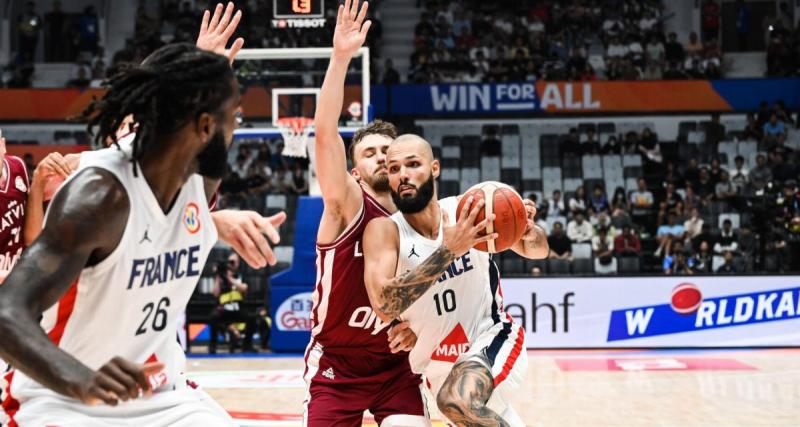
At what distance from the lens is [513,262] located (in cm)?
1543

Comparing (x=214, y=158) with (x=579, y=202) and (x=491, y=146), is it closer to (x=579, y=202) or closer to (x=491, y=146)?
(x=579, y=202)

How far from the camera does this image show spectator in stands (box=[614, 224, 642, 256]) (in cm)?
1562

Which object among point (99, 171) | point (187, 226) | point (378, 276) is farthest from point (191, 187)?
point (378, 276)

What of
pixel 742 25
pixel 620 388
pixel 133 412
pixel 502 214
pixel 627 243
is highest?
pixel 742 25

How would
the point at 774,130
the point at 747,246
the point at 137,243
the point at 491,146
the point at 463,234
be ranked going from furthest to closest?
the point at 491,146
the point at 774,130
the point at 747,246
the point at 463,234
the point at 137,243

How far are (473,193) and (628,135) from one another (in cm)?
1646

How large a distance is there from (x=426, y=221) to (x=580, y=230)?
1212cm

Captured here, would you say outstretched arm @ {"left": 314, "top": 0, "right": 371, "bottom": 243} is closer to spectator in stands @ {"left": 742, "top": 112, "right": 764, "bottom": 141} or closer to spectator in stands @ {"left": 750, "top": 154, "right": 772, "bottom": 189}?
spectator in stands @ {"left": 750, "top": 154, "right": 772, "bottom": 189}

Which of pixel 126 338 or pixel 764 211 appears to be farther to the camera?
pixel 764 211

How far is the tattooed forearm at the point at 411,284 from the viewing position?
4246 millimetres

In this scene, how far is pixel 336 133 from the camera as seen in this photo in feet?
15.1

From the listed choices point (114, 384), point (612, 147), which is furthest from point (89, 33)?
point (114, 384)

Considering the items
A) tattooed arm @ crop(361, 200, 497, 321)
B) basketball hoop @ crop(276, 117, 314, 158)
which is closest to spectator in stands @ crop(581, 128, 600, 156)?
basketball hoop @ crop(276, 117, 314, 158)

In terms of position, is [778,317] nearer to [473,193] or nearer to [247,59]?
[247,59]
